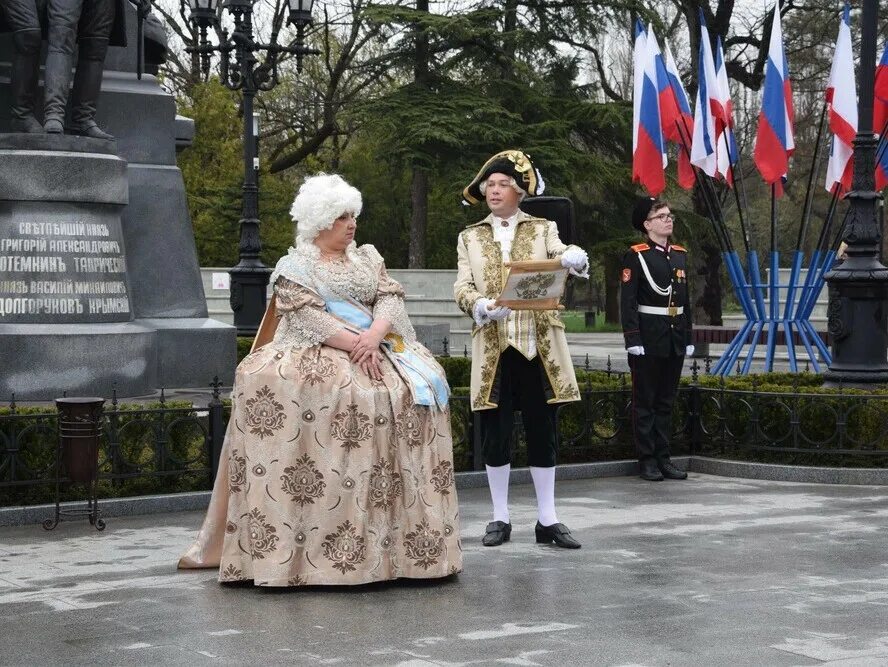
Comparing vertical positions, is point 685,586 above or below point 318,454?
below

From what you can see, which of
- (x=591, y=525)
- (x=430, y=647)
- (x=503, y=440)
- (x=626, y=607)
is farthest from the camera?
(x=591, y=525)

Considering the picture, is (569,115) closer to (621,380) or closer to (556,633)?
(621,380)

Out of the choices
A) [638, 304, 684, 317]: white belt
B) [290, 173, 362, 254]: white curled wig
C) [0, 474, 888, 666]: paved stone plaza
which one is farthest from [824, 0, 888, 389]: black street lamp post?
[290, 173, 362, 254]: white curled wig

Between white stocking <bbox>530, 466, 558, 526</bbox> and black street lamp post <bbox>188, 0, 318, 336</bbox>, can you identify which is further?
black street lamp post <bbox>188, 0, 318, 336</bbox>

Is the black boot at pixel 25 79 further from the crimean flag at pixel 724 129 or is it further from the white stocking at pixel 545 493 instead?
the crimean flag at pixel 724 129

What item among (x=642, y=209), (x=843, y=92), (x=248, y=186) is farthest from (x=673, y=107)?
(x=248, y=186)

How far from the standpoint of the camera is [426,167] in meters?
36.5

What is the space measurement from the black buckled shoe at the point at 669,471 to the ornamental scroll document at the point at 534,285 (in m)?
3.55

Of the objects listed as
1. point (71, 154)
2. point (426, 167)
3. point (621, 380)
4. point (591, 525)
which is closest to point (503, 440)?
point (591, 525)

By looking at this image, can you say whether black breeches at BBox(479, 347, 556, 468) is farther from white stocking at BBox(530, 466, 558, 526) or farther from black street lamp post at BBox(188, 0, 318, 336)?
black street lamp post at BBox(188, 0, 318, 336)

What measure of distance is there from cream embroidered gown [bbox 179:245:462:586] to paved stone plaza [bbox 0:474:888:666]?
6.4 inches

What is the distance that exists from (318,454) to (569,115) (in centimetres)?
3208

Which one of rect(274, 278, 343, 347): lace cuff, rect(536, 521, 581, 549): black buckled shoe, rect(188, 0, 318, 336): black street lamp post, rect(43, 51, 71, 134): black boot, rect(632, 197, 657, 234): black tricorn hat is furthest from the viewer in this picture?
rect(188, 0, 318, 336): black street lamp post

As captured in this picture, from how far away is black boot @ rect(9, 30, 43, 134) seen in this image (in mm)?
12062
